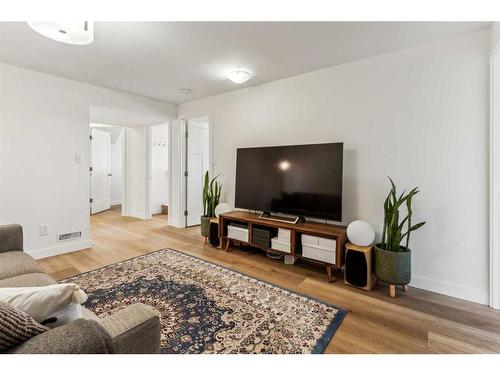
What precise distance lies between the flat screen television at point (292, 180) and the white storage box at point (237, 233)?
0.33 meters

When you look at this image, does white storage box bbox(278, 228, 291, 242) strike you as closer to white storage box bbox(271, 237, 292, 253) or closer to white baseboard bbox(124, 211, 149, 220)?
white storage box bbox(271, 237, 292, 253)

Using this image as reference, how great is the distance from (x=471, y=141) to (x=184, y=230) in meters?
4.01

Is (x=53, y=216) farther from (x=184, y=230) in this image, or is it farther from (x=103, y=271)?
(x=184, y=230)

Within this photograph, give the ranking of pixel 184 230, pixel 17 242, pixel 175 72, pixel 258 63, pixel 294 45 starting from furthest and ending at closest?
pixel 184 230 < pixel 175 72 < pixel 258 63 < pixel 294 45 < pixel 17 242

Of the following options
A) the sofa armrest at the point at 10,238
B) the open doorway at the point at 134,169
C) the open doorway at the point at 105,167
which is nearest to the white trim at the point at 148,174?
the open doorway at the point at 134,169

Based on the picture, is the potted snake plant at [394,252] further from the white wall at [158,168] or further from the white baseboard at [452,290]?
the white wall at [158,168]

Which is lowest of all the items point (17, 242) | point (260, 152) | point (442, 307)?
point (442, 307)

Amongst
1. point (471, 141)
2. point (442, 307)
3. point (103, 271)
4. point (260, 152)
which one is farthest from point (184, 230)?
point (471, 141)

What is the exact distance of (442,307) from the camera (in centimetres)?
Result: 200

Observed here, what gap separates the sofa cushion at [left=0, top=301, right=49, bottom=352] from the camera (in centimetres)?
62

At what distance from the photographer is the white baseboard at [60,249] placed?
3025 millimetres

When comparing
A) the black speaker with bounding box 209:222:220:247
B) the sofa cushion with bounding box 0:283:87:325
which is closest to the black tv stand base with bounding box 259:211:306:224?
the black speaker with bounding box 209:222:220:247

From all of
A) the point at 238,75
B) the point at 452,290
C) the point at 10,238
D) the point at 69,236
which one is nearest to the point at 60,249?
the point at 69,236

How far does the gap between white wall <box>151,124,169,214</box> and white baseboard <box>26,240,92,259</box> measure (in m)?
2.45
